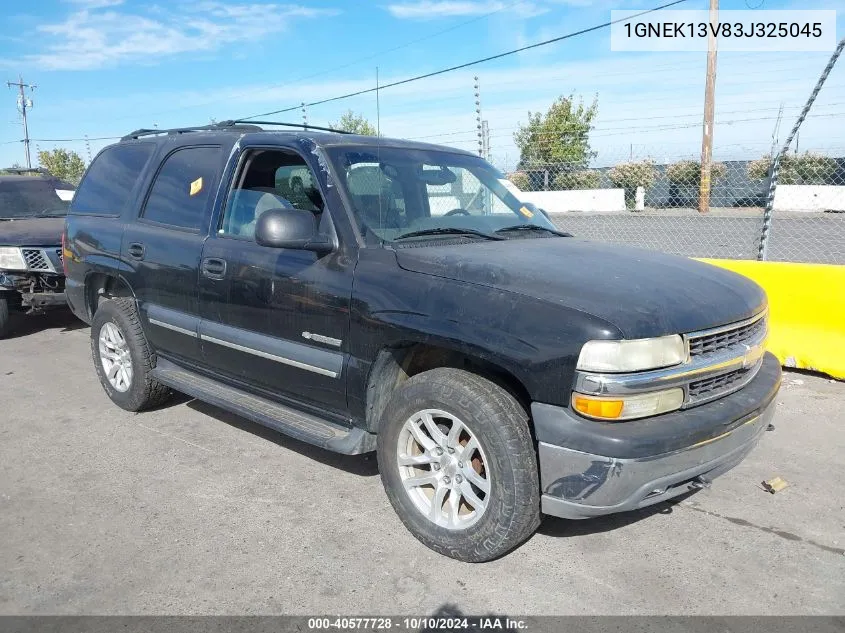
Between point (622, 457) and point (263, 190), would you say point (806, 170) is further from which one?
point (622, 457)

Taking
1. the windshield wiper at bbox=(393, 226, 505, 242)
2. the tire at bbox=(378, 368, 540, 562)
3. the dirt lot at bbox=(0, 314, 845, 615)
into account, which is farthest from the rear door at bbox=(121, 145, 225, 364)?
the tire at bbox=(378, 368, 540, 562)

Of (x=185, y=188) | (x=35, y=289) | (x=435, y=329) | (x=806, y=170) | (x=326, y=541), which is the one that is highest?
(x=806, y=170)

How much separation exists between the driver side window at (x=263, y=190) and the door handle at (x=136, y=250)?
0.85 m

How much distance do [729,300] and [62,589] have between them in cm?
314

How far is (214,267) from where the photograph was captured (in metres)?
4.05

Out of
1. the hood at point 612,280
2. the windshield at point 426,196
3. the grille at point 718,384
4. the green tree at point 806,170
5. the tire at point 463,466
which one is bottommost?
the tire at point 463,466

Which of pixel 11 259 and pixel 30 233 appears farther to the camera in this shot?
pixel 30 233

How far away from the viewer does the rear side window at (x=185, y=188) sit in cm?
429

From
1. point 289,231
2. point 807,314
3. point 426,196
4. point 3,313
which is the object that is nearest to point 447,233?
point 426,196

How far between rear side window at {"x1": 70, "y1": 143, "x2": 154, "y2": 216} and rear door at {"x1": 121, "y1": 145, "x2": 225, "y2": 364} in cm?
33

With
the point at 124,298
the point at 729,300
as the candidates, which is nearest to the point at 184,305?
the point at 124,298

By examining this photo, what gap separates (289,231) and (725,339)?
207cm

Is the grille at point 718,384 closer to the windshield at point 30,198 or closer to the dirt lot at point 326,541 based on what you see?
the dirt lot at point 326,541

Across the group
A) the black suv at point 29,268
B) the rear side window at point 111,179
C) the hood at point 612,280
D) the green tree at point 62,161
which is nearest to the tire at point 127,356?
the rear side window at point 111,179
